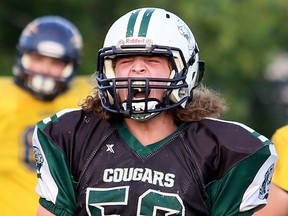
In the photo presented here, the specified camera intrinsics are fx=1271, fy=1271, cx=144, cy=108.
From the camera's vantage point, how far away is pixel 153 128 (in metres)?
5.76

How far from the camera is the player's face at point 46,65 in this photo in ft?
31.1

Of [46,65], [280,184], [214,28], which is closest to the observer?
[280,184]

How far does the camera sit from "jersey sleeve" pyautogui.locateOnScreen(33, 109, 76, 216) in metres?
5.65

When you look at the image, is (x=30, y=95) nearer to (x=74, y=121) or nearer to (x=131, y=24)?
(x=74, y=121)

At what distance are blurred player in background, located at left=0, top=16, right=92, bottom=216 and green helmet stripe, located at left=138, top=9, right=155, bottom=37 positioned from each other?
3.37 metres

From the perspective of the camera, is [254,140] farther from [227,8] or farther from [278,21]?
[278,21]

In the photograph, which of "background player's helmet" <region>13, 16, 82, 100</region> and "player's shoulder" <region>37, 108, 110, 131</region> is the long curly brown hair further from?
"background player's helmet" <region>13, 16, 82, 100</region>

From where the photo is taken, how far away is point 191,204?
219 inches

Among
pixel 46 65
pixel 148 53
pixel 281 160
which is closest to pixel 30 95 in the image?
pixel 46 65

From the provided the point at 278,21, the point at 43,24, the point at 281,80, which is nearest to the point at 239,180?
the point at 43,24

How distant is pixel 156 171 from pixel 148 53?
1.71 feet

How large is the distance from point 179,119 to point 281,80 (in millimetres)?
15086

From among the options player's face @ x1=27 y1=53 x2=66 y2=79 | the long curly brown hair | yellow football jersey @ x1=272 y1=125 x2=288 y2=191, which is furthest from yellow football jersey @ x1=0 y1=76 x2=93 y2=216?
the long curly brown hair

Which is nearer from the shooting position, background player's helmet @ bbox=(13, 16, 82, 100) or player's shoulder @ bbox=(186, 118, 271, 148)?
player's shoulder @ bbox=(186, 118, 271, 148)
